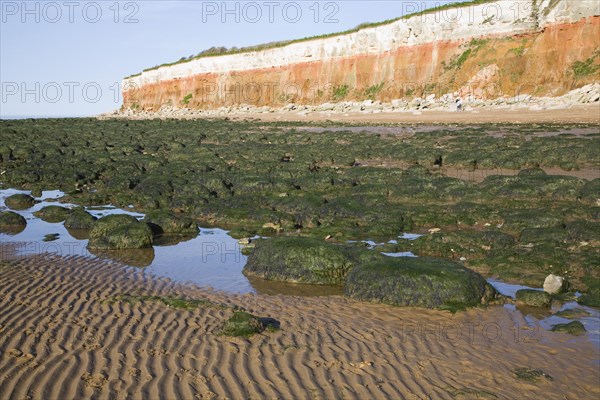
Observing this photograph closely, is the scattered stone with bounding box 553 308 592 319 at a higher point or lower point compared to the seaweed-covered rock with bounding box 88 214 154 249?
lower

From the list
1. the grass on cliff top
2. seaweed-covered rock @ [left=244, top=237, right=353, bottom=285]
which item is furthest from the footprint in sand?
the grass on cliff top

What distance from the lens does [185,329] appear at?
809cm

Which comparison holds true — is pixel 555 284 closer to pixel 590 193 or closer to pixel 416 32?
pixel 590 193

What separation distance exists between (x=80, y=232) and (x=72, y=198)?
16.1ft

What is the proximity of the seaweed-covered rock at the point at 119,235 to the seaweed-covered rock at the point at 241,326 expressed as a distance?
576 cm

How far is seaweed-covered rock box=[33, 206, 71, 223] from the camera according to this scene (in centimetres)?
1635

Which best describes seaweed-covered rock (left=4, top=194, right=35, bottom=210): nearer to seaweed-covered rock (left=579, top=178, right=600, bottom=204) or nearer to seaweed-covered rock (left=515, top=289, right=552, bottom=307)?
seaweed-covered rock (left=515, top=289, right=552, bottom=307)

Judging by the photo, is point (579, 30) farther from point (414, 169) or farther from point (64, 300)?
point (64, 300)

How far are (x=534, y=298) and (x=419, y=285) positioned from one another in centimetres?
185

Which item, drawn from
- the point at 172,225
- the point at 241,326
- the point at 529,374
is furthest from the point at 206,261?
the point at 529,374

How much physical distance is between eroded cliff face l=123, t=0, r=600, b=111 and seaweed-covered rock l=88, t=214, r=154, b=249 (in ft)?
143

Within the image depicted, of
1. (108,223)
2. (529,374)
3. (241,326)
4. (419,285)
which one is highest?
(108,223)

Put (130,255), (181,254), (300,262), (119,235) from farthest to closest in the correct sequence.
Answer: (119,235)
(181,254)
(130,255)
(300,262)

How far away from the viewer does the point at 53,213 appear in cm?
1656
